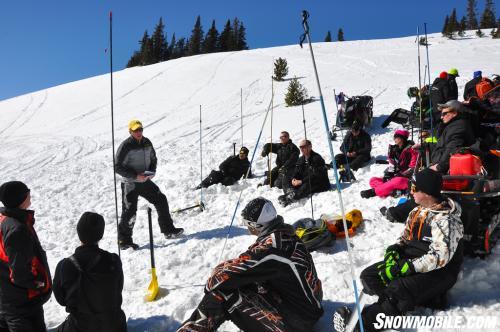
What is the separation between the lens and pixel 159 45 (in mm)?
61156

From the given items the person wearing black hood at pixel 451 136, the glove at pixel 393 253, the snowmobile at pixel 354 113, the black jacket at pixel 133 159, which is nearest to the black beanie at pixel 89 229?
the glove at pixel 393 253

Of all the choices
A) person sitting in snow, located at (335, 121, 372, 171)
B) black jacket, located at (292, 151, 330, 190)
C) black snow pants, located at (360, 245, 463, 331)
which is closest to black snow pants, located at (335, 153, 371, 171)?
person sitting in snow, located at (335, 121, 372, 171)

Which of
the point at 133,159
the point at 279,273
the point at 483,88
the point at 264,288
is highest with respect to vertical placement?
the point at 483,88

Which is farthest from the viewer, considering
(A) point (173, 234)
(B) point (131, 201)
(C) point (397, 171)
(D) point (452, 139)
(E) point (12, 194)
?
(C) point (397, 171)

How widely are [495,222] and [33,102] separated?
88.4ft

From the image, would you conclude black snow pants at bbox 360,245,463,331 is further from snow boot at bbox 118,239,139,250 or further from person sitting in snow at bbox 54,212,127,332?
snow boot at bbox 118,239,139,250

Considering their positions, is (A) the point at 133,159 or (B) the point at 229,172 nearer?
(A) the point at 133,159

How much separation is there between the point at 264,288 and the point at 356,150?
6.28 m

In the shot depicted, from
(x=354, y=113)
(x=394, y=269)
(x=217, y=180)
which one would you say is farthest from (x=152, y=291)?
(x=354, y=113)

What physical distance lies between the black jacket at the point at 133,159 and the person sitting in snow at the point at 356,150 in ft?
A: 13.9

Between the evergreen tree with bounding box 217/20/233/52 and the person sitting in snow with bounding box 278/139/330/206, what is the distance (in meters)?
57.4

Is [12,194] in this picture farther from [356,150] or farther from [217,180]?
[356,150]

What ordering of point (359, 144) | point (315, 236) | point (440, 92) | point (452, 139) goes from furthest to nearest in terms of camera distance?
1. point (440, 92)
2. point (359, 144)
3. point (452, 139)
4. point (315, 236)

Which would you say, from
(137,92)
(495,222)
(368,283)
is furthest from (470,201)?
(137,92)
